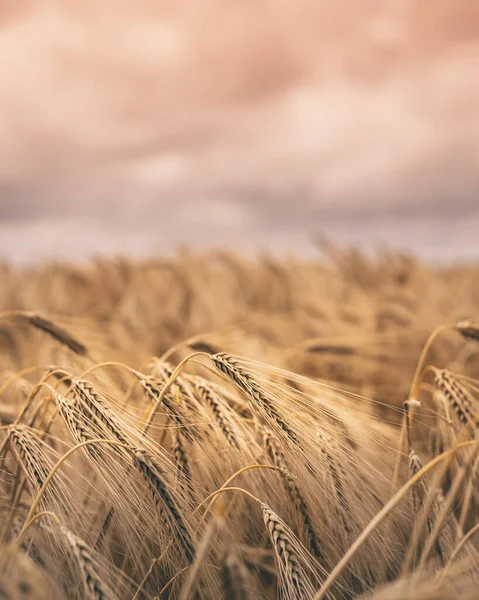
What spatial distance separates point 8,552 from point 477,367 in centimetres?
363

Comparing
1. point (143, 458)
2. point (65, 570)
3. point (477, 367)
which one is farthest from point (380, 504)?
point (477, 367)

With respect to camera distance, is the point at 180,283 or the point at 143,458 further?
the point at 180,283

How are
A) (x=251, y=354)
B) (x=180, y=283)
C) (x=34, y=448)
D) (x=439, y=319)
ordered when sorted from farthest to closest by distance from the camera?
1. (x=180, y=283)
2. (x=439, y=319)
3. (x=251, y=354)
4. (x=34, y=448)

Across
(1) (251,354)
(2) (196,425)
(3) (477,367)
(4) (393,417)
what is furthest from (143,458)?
(3) (477,367)

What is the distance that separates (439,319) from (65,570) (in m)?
4.27

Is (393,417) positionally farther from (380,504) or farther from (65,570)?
(65,570)

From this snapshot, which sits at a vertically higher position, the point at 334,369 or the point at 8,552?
the point at 8,552

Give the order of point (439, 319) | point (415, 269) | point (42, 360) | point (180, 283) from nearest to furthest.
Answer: point (42, 360) → point (439, 319) → point (180, 283) → point (415, 269)

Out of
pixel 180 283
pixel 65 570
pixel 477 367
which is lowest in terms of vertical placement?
pixel 477 367

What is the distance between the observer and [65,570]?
4.42ft

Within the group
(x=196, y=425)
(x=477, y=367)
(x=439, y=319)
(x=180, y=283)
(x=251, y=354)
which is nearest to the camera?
(x=196, y=425)

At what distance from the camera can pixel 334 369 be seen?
12.8ft

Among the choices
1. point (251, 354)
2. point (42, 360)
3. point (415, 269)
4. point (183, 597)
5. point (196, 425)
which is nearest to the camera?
point (183, 597)

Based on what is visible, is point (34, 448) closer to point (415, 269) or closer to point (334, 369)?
point (334, 369)
